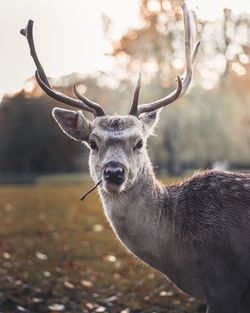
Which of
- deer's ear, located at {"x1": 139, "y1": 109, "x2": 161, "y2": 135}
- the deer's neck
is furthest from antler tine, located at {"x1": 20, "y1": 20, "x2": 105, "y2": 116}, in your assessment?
the deer's neck

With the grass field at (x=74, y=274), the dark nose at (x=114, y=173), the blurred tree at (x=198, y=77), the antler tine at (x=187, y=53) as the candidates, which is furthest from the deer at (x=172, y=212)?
the blurred tree at (x=198, y=77)

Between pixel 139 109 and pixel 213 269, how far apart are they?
54.9 inches

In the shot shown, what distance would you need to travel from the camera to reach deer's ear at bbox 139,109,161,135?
198 inches

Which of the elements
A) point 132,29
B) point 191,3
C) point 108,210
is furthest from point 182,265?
point 132,29

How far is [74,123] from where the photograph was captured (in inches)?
199

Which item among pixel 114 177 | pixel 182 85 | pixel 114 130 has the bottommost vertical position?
pixel 114 177

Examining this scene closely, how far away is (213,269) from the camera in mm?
4375

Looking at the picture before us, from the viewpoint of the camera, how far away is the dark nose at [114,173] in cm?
433

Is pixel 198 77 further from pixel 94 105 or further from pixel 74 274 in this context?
pixel 94 105

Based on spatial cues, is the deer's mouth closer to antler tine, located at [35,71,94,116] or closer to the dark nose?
the dark nose

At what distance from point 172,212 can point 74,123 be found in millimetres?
1043

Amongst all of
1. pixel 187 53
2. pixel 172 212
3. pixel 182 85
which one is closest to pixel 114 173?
pixel 172 212

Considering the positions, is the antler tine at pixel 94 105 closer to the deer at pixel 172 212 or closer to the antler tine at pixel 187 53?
the deer at pixel 172 212

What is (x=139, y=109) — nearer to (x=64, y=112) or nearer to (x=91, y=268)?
(x=64, y=112)
